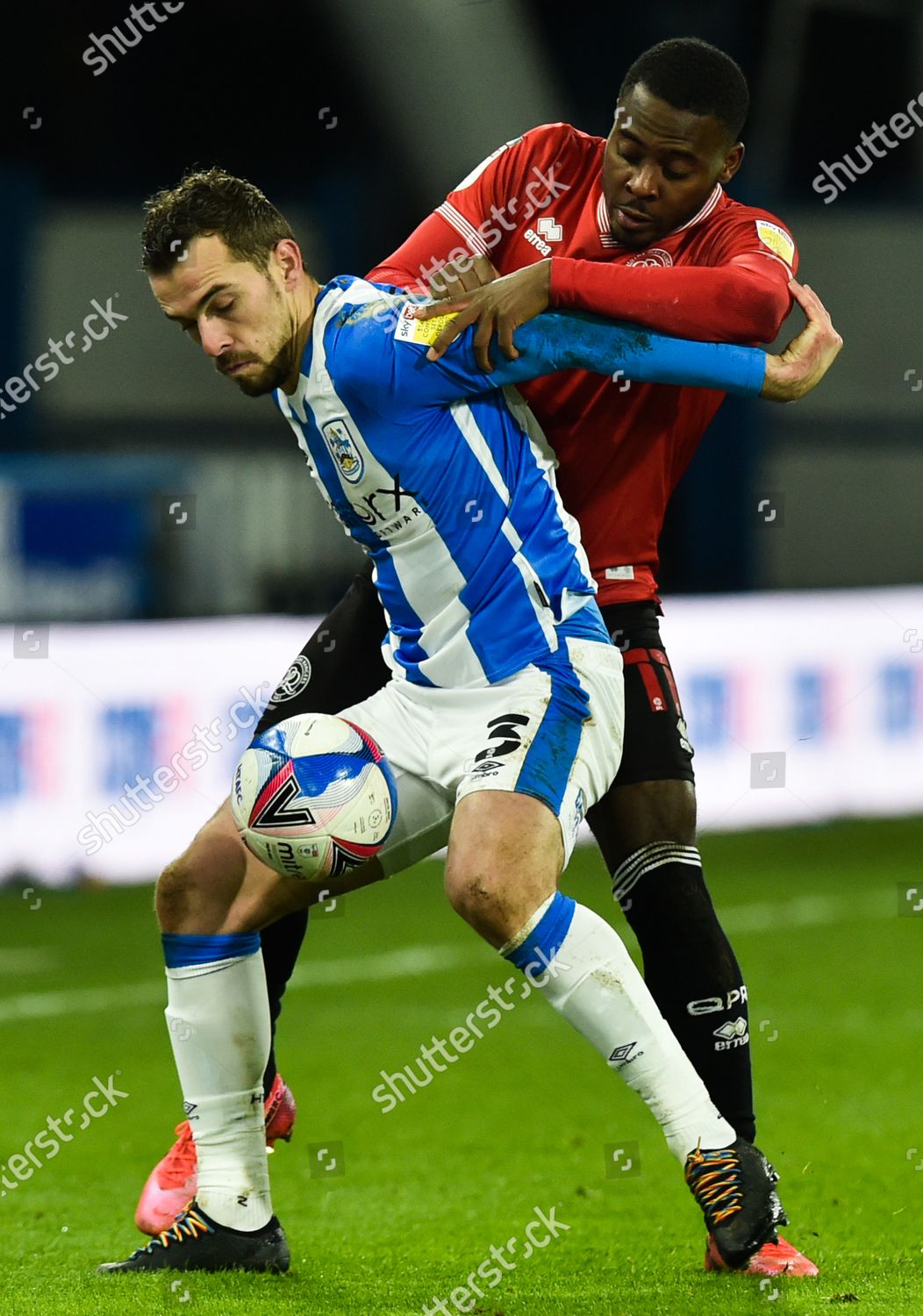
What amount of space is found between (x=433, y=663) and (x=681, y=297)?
0.83m

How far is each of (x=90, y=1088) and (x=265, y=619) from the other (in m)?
4.39

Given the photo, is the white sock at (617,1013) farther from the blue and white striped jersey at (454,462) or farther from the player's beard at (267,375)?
the player's beard at (267,375)

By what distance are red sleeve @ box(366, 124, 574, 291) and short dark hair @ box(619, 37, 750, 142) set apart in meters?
0.33

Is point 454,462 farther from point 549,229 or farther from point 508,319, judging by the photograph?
point 549,229

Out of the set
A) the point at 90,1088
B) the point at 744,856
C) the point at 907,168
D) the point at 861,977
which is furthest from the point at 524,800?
the point at 907,168

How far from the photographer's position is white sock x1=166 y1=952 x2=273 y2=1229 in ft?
12.3

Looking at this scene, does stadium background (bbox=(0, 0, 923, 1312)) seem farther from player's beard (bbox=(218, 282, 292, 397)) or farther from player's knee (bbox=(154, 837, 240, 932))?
player's beard (bbox=(218, 282, 292, 397))

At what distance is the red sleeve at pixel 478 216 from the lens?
4.12 m

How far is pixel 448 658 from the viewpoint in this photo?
143 inches

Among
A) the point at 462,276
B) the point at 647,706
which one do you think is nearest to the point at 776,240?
the point at 462,276

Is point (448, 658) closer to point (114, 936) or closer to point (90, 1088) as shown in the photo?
point (90, 1088)

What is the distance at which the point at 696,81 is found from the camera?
381 cm

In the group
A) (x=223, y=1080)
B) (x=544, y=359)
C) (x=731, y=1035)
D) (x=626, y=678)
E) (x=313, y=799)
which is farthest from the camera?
(x=626, y=678)

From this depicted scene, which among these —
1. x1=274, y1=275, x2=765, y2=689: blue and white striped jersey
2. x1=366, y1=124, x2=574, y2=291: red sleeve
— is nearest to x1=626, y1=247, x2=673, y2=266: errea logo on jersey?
x1=366, y1=124, x2=574, y2=291: red sleeve
